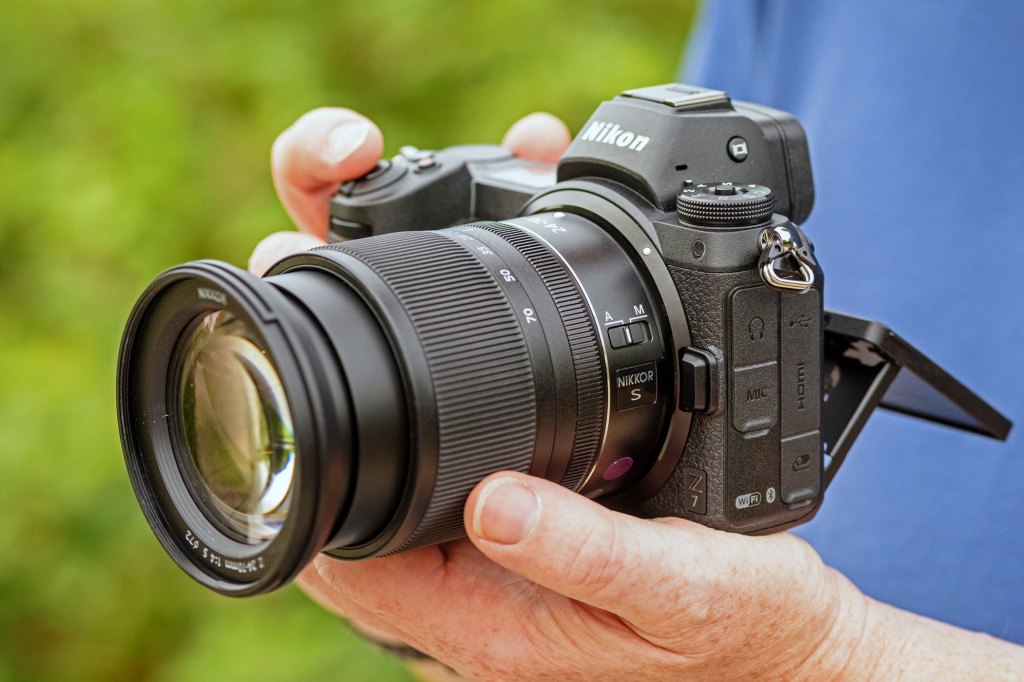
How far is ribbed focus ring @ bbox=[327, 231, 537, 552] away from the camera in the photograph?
3.28 ft

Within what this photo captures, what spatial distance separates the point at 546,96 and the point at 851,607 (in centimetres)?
138

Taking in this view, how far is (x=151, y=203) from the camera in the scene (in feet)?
7.73

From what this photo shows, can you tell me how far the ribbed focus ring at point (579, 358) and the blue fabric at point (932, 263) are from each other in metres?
0.50

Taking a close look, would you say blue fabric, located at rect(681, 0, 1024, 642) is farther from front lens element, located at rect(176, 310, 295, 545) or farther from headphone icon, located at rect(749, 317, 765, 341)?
front lens element, located at rect(176, 310, 295, 545)

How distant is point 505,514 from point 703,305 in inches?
11.2

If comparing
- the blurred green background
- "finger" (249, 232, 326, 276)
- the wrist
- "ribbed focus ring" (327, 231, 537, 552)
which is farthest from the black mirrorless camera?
the blurred green background

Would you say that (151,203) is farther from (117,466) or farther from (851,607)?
(851,607)

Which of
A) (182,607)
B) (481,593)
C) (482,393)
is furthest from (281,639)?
(482,393)

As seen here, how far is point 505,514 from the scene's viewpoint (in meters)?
1.00

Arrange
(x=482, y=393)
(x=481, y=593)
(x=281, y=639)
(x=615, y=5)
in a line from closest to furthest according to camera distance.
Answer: (x=482, y=393) → (x=481, y=593) → (x=281, y=639) → (x=615, y=5)

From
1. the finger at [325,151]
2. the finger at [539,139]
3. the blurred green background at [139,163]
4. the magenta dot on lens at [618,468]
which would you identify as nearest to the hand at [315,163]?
the finger at [325,151]

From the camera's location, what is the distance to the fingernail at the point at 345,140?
1.52m

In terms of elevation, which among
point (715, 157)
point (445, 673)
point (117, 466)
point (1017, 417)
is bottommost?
point (117, 466)

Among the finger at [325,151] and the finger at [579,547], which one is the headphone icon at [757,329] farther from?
the finger at [325,151]
